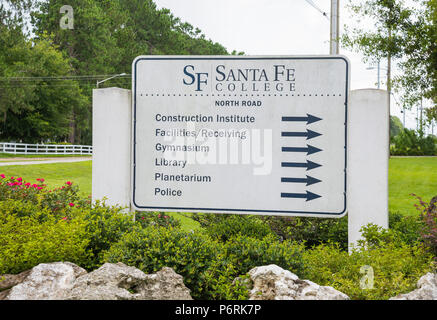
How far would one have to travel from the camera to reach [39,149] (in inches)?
1501

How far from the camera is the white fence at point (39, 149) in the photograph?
35531mm

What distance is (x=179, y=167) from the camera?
5387 millimetres

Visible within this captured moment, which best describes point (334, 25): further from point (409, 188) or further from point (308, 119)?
point (308, 119)

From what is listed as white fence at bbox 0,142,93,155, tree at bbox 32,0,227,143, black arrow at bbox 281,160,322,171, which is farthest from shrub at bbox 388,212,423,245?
tree at bbox 32,0,227,143

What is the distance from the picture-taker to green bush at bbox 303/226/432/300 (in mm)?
3592

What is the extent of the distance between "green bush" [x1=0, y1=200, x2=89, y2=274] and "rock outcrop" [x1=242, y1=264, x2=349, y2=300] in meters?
1.83

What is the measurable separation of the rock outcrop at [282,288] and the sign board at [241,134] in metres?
1.73

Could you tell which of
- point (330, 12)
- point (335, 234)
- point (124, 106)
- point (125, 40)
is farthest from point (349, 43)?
point (125, 40)

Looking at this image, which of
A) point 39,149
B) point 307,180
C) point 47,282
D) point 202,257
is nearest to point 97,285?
point 47,282

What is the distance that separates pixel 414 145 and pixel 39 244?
43.9m

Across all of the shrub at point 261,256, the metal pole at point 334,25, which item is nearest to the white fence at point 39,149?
the metal pole at point 334,25

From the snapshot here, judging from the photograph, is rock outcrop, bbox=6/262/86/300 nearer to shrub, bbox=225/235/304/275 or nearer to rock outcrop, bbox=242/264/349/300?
shrub, bbox=225/235/304/275

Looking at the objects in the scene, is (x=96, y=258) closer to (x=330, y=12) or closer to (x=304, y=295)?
(x=304, y=295)
